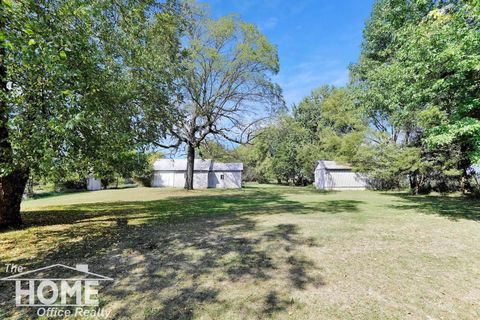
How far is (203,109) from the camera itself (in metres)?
20.1

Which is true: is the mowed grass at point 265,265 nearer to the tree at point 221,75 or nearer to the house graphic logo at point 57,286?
the house graphic logo at point 57,286

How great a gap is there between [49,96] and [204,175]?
26150 millimetres

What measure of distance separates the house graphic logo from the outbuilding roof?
26774 millimetres

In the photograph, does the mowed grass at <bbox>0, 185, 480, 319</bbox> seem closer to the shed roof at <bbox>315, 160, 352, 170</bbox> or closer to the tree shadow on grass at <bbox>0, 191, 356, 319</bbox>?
the tree shadow on grass at <bbox>0, 191, 356, 319</bbox>

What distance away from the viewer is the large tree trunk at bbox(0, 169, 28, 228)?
6.08 meters

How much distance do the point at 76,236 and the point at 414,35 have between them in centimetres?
1127

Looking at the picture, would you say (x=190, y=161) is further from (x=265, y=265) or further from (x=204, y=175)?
(x=265, y=265)

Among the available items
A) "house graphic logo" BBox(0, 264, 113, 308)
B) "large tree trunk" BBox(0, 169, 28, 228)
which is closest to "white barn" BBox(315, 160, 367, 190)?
"large tree trunk" BBox(0, 169, 28, 228)

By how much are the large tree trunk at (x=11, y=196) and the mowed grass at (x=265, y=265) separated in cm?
53

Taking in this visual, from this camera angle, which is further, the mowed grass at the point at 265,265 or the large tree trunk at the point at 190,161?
the large tree trunk at the point at 190,161

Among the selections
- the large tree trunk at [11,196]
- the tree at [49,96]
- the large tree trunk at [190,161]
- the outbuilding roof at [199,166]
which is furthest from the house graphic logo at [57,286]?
the outbuilding roof at [199,166]

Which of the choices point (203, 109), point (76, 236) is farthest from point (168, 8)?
point (203, 109)

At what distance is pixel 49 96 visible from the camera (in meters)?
4.75

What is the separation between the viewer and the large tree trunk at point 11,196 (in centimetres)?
608
